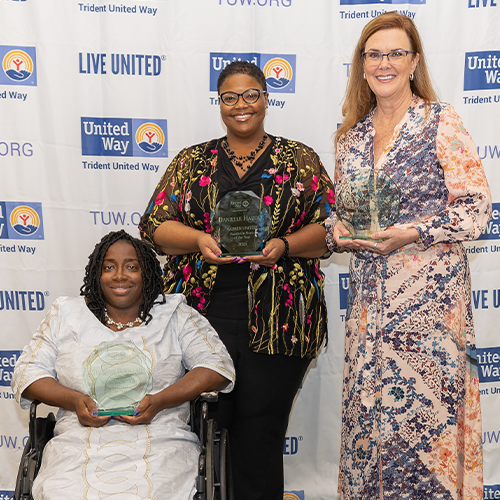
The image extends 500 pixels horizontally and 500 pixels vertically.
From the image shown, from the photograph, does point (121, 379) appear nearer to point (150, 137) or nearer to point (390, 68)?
point (390, 68)

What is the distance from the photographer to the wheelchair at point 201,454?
1.61 metres

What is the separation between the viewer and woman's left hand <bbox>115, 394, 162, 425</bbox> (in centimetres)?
165

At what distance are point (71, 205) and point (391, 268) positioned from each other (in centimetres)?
186

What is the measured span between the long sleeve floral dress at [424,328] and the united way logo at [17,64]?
1.92m

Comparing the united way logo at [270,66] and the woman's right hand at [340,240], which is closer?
the woman's right hand at [340,240]

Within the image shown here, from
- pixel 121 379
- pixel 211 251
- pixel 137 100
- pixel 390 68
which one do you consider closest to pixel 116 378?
pixel 121 379

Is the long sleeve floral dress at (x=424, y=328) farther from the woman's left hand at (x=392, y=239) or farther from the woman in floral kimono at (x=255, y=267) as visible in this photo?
the woman in floral kimono at (x=255, y=267)

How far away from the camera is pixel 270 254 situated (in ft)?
6.24

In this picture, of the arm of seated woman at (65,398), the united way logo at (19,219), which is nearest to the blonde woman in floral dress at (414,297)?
the arm of seated woman at (65,398)

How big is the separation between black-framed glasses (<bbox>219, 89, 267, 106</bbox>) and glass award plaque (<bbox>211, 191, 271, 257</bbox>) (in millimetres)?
391

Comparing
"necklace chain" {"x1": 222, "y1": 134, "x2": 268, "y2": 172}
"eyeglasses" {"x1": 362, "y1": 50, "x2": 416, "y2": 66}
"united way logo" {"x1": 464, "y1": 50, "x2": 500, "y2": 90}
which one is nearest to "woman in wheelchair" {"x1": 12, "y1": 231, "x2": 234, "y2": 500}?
"necklace chain" {"x1": 222, "y1": 134, "x2": 268, "y2": 172}

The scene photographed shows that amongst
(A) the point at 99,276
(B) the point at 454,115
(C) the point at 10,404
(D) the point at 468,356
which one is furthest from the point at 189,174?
(C) the point at 10,404

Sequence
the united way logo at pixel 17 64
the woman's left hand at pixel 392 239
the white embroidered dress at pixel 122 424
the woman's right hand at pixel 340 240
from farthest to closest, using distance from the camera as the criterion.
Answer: the united way logo at pixel 17 64 → the woman's right hand at pixel 340 240 → the woman's left hand at pixel 392 239 → the white embroidered dress at pixel 122 424

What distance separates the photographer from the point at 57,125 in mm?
2893
